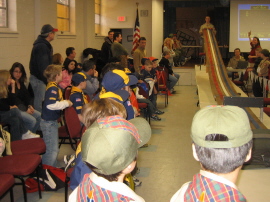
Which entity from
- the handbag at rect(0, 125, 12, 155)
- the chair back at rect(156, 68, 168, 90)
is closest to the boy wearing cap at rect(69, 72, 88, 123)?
the handbag at rect(0, 125, 12, 155)

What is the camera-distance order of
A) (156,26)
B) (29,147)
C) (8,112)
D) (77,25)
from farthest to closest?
(156,26)
(77,25)
(8,112)
(29,147)

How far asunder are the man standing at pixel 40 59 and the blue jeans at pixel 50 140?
2.18m

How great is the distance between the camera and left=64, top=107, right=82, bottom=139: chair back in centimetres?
429

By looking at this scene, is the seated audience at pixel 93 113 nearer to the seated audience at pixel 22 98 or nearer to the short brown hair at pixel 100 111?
the short brown hair at pixel 100 111

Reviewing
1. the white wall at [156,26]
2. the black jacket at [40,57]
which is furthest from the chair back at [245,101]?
the white wall at [156,26]

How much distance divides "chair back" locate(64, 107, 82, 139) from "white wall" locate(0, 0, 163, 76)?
8.14 ft

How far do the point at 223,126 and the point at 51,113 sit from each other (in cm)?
309

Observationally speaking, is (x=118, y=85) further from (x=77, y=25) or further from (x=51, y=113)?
(x=77, y=25)

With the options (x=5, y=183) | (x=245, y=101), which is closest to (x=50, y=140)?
(x=5, y=183)

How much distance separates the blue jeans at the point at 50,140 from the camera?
4145 mm

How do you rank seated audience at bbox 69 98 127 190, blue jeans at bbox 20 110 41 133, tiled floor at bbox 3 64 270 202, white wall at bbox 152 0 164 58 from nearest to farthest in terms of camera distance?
seated audience at bbox 69 98 127 190 < tiled floor at bbox 3 64 270 202 < blue jeans at bbox 20 110 41 133 < white wall at bbox 152 0 164 58

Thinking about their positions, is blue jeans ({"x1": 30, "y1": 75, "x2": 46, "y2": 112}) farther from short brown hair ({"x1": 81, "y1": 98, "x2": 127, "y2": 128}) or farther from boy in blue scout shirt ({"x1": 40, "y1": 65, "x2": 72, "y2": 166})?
short brown hair ({"x1": 81, "y1": 98, "x2": 127, "y2": 128})

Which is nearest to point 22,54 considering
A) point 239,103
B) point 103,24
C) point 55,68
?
point 55,68

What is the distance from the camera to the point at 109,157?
1383 millimetres
